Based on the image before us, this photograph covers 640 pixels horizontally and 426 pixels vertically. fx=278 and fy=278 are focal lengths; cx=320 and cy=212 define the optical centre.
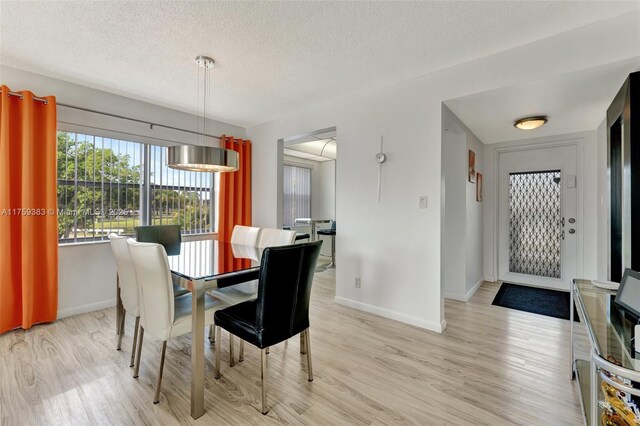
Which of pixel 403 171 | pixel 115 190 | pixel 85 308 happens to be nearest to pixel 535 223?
pixel 403 171

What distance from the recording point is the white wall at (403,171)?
2.30 meters

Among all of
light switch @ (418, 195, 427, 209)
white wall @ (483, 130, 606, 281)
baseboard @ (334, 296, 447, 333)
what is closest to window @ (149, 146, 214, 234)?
baseboard @ (334, 296, 447, 333)

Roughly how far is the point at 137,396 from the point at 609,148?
4.51 meters

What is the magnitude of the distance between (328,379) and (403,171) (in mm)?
2087

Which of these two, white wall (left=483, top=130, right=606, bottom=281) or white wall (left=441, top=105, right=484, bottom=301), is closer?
white wall (left=441, top=105, right=484, bottom=301)

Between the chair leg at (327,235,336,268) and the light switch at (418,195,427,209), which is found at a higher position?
the light switch at (418,195,427,209)

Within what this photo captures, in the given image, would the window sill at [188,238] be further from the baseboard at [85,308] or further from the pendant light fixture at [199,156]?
the pendant light fixture at [199,156]

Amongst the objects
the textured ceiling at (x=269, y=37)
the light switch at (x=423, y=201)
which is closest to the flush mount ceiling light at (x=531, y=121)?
the textured ceiling at (x=269, y=37)

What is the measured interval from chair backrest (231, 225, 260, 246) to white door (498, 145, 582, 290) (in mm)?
3931

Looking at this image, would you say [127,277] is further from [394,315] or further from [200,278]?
[394,315]

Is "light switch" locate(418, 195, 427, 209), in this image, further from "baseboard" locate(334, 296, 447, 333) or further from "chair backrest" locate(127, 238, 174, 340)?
"chair backrest" locate(127, 238, 174, 340)

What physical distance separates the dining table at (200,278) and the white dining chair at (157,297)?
12cm

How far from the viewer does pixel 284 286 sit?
1689 mm

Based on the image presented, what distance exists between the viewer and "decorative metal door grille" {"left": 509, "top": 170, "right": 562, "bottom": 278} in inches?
165
